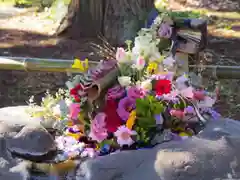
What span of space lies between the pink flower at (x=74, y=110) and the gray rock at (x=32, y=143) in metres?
0.12

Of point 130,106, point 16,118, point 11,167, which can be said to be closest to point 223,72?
point 130,106

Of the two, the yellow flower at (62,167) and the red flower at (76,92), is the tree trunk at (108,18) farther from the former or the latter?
the yellow flower at (62,167)

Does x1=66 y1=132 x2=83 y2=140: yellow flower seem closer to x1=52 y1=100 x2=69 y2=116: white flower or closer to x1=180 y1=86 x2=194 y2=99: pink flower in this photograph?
x1=52 y1=100 x2=69 y2=116: white flower

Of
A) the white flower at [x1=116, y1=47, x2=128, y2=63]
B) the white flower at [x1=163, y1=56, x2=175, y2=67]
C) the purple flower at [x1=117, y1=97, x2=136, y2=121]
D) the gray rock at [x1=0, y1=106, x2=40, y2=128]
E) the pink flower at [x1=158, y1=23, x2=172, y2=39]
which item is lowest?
the gray rock at [x1=0, y1=106, x2=40, y2=128]

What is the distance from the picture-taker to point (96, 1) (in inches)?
216

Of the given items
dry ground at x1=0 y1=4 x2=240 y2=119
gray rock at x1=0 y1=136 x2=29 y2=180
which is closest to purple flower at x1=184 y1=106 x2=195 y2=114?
gray rock at x1=0 y1=136 x2=29 y2=180

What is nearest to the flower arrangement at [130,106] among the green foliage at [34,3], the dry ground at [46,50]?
the dry ground at [46,50]

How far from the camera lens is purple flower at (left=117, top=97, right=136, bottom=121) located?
2025 millimetres

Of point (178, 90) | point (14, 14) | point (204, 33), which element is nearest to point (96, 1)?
point (14, 14)

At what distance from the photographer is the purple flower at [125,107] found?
2.03m

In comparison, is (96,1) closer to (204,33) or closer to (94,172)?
(204,33)

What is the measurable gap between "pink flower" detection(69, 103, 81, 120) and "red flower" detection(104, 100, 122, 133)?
0.41 feet

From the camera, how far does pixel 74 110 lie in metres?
2.12

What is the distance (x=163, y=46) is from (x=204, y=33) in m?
0.27
